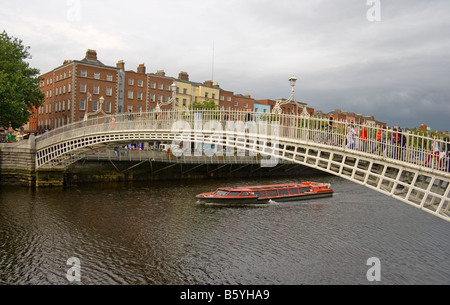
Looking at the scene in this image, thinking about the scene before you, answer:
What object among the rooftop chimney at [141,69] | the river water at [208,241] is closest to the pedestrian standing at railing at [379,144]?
the river water at [208,241]

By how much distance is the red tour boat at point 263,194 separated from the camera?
25.0 m

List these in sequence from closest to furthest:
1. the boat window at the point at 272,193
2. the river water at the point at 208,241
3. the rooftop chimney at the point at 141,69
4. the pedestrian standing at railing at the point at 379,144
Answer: the pedestrian standing at railing at the point at 379,144 → the river water at the point at 208,241 → the boat window at the point at 272,193 → the rooftop chimney at the point at 141,69

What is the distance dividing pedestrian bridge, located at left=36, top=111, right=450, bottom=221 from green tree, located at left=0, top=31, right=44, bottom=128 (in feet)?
13.9

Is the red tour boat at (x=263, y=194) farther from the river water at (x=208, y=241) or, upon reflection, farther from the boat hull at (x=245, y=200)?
the river water at (x=208, y=241)

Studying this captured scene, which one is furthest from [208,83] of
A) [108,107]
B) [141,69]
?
[108,107]

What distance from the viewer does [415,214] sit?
2389cm

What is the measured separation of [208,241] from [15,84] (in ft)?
77.8

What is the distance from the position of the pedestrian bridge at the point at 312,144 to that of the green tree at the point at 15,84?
4225 millimetres

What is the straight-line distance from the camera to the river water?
42.1ft

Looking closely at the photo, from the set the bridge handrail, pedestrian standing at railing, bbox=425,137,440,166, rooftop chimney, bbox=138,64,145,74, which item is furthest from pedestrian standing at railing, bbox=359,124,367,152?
rooftop chimney, bbox=138,64,145,74

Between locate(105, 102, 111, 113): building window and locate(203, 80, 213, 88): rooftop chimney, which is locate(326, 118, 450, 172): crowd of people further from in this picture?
locate(203, 80, 213, 88): rooftop chimney

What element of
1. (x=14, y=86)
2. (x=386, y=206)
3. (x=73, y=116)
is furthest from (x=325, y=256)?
(x=73, y=116)
